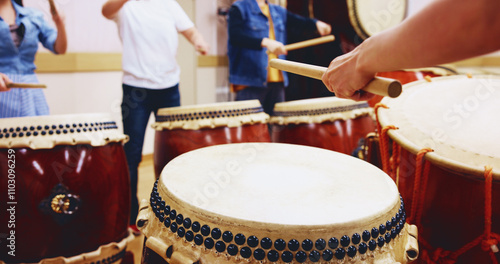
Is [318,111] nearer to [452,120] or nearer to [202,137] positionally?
[202,137]

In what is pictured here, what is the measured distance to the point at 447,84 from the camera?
0.96 metres

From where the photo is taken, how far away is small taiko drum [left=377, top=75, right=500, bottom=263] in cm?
68

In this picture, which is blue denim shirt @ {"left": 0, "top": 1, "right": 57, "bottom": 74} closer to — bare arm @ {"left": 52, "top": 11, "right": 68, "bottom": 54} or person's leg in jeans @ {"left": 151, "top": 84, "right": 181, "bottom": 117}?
bare arm @ {"left": 52, "top": 11, "right": 68, "bottom": 54}

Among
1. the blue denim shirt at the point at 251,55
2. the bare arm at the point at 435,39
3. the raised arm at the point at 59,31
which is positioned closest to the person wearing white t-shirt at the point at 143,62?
the raised arm at the point at 59,31

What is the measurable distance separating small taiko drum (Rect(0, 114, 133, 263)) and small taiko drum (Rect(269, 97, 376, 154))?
2.57 ft

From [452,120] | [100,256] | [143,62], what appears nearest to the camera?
[452,120]

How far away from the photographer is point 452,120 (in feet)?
2.68

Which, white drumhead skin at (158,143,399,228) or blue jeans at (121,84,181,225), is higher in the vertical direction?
white drumhead skin at (158,143,399,228)

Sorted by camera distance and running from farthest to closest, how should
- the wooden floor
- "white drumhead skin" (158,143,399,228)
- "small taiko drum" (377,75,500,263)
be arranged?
the wooden floor < "small taiko drum" (377,75,500,263) < "white drumhead skin" (158,143,399,228)

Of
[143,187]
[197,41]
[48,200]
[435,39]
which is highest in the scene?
[435,39]

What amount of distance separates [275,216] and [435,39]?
0.35m

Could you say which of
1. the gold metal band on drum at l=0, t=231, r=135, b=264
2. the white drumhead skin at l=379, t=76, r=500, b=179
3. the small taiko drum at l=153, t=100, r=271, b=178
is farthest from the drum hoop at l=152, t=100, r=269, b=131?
the white drumhead skin at l=379, t=76, r=500, b=179

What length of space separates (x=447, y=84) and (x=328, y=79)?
49 centimetres

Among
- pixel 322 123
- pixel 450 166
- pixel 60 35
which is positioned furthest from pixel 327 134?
pixel 60 35
